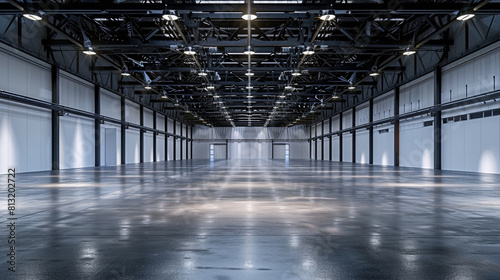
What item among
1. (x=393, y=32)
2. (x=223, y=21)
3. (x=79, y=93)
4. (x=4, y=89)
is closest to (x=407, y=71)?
(x=393, y=32)

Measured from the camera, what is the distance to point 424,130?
33750 mm

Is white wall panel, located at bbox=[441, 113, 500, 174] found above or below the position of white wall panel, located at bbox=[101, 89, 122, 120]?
below

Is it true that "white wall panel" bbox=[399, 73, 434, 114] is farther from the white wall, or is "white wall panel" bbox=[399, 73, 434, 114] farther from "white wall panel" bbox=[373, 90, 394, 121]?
the white wall

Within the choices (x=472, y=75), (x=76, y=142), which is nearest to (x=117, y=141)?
(x=76, y=142)

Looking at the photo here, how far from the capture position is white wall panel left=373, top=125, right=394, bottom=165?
40.9 m

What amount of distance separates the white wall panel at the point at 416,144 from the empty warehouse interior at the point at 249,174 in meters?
0.18

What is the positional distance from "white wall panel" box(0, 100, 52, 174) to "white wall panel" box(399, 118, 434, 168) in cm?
2968

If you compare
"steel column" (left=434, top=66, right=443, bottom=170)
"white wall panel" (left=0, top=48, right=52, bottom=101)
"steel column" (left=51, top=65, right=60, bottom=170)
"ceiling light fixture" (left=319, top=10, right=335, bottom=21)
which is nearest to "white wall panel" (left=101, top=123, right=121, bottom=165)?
"steel column" (left=51, top=65, right=60, bottom=170)

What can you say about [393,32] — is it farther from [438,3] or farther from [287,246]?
[287,246]

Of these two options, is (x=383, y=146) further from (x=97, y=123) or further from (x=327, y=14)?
(x=97, y=123)

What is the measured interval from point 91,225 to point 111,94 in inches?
1489

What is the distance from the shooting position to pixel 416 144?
1387 inches

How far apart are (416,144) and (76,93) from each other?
98.5 feet

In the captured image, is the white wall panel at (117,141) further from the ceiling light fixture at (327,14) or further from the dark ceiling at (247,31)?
the ceiling light fixture at (327,14)
